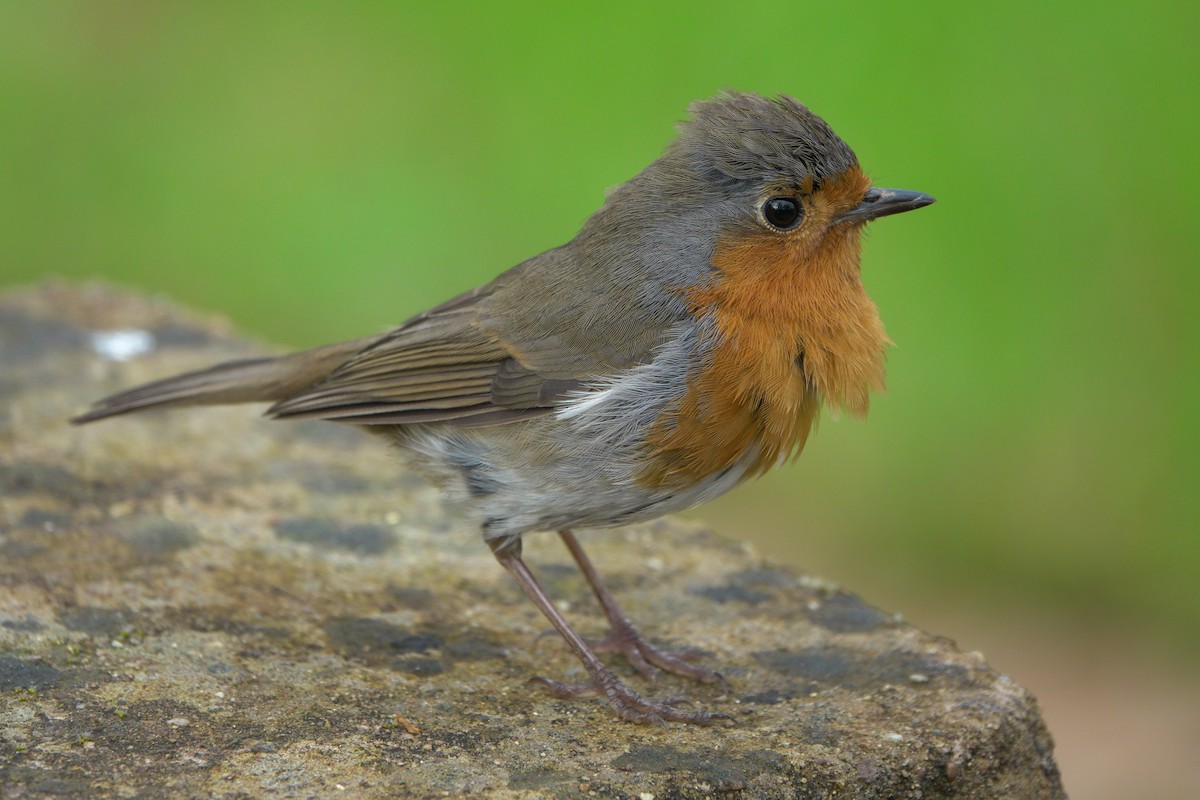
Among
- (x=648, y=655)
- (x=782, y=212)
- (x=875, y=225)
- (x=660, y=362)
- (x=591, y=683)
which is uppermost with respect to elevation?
(x=875, y=225)

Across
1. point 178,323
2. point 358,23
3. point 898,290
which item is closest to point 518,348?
point 178,323

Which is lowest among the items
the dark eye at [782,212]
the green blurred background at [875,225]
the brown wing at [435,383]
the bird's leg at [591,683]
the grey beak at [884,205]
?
the bird's leg at [591,683]

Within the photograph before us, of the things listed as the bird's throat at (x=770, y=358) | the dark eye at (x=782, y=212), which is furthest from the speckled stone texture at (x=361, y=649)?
the dark eye at (x=782, y=212)

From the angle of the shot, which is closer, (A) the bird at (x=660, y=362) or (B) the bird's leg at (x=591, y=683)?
(B) the bird's leg at (x=591, y=683)

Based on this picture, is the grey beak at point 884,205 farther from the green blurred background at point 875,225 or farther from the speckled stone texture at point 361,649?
the green blurred background at point 875,225

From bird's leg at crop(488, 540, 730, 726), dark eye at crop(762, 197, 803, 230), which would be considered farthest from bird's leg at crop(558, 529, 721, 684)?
dark eye at crop(762, 197, 803, 230)

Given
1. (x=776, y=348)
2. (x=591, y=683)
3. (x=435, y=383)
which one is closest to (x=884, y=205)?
(x=776, y=348)

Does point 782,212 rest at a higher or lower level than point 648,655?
higher

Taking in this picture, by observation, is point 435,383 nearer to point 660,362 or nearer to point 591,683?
point 660,362
